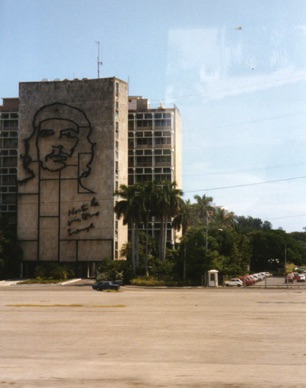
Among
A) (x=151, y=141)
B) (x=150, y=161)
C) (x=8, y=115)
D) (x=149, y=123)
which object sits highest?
(x=8, y=115)

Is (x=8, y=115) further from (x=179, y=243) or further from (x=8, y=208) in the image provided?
(x=179, y=243)

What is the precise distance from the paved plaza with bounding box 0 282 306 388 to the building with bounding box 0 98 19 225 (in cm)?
8088

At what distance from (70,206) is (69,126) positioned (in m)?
14.2

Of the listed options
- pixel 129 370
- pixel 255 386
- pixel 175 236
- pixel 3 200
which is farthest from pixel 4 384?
pixel 3 200

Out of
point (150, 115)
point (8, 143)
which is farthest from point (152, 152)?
point (8, 143)

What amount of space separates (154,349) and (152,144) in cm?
9377

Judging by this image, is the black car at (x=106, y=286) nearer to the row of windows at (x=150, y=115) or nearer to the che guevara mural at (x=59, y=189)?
the che guevara mural at (x=59, y=189)

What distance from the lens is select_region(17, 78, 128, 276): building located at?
9725 centimetres

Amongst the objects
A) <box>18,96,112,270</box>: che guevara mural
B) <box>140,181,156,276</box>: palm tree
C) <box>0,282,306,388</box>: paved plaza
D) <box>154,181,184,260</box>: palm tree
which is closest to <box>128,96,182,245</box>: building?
<box>18,96,112,270</box>: che guevara mural

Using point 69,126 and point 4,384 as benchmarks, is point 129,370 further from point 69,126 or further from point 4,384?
point 69,126

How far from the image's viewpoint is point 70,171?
9869 cm

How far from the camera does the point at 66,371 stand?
1688cm

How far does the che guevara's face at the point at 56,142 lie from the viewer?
98.9m

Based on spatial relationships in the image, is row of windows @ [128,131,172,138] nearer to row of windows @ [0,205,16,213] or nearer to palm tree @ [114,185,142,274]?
row of windows @ [0,205,16,213]
